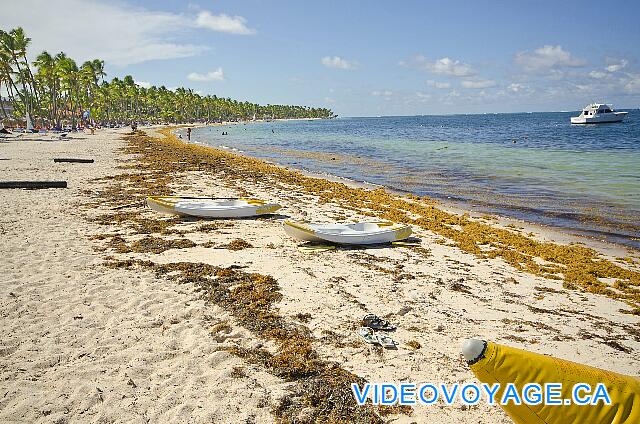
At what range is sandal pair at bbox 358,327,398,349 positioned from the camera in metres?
6.06

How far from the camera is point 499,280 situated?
357 inches

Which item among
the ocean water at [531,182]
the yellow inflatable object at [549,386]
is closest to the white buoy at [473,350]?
the yellow inflatable object at [549,386]

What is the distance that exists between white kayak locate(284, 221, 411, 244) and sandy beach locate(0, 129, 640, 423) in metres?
0.37

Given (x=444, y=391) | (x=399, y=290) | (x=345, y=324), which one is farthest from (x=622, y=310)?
(x=345, y=324)

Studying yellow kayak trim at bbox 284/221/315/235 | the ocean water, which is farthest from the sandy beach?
the ocean water

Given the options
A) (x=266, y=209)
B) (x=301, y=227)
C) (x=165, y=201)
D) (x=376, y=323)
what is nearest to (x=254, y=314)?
(x=376, y=323)

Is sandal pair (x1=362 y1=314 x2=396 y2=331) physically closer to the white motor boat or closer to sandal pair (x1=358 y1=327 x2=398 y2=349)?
sandal pair (x1=358 y1=327 x2=398 y2=349)

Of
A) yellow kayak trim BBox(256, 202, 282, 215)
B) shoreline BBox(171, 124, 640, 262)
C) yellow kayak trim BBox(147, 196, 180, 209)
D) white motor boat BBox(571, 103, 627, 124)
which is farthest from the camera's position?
white motor boat BBox(571, 103, 627, 124)

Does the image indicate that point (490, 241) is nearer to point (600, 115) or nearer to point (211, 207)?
point (211, 207)

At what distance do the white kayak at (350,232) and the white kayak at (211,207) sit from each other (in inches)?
120

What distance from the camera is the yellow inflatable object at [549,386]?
3330 millimetres

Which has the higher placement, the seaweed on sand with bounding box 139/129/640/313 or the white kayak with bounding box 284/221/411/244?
the white kayak with bounding box 284/221/411/244

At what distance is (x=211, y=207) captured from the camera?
13.3 meters

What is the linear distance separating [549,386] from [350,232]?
25.5ft
